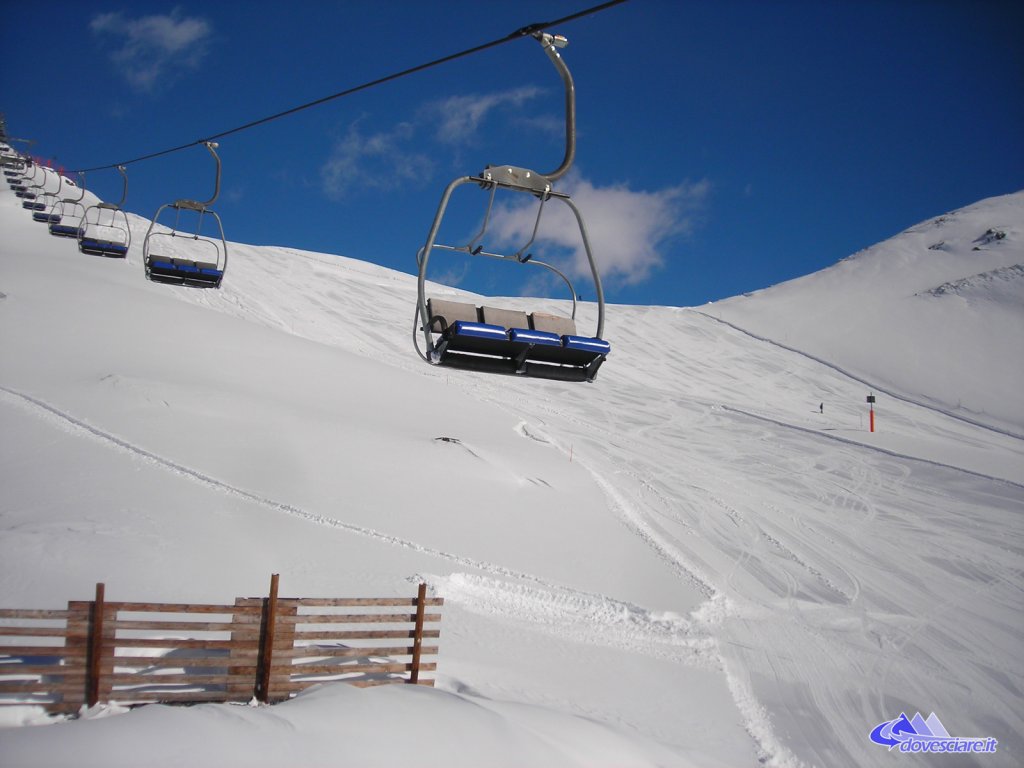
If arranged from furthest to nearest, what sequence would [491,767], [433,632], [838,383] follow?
[838,383]
[433,632]
[491,767]

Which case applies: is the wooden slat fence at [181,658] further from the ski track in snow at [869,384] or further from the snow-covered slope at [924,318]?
the snow-covered slope at [924,318]

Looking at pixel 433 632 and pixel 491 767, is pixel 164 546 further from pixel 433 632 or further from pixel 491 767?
pixel 491 767

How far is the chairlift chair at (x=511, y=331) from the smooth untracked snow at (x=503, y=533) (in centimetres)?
359

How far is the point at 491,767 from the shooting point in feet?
21.4

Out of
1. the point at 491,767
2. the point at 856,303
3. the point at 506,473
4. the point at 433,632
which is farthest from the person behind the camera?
the point at 856,303

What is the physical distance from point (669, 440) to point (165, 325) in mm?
21912

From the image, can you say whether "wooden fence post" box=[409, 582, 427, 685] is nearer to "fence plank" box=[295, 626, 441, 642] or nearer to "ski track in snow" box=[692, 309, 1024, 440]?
"fence plank" box=[295, 626, 441, 642]

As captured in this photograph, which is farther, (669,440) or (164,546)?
(669,440)

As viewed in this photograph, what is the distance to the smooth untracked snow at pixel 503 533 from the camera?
28.7 ft

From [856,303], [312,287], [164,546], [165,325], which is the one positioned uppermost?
[856,303]

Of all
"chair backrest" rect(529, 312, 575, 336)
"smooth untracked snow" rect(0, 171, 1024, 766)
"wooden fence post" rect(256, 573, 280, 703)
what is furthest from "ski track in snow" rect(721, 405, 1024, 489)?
"wooden fence post" rect(256, 573, 280, 703)

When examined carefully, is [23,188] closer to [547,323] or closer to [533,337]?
[547,323]

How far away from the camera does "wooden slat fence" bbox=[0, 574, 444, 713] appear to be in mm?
6875

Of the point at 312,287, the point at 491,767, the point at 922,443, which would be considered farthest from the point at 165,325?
the point at 922,443
